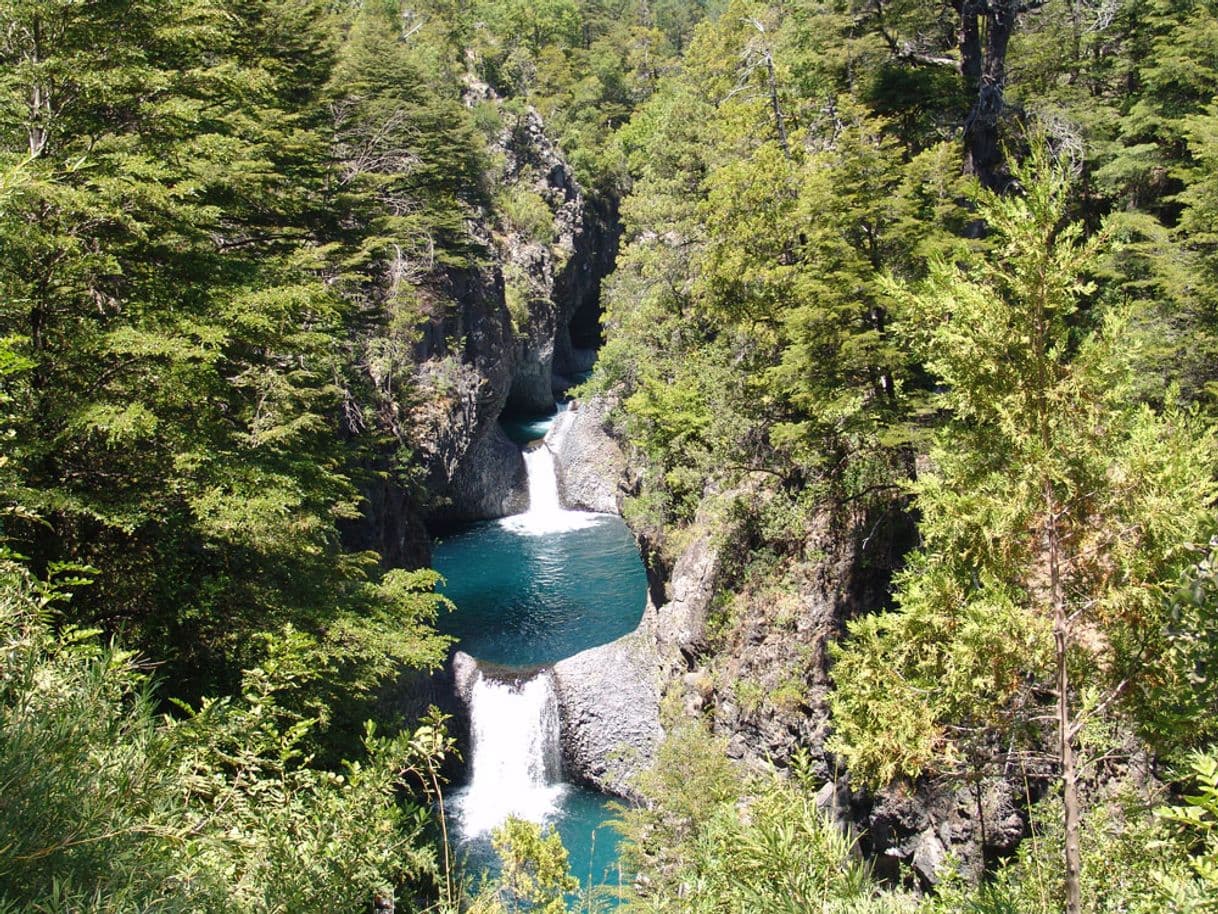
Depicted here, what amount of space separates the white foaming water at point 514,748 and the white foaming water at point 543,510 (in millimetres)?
13176

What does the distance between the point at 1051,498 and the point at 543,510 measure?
31.6 m

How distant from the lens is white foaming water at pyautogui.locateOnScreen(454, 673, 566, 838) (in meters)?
19.9

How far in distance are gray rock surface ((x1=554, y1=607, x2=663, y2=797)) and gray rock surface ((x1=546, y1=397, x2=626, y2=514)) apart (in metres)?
13.7

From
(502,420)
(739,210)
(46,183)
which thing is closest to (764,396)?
(739,210)

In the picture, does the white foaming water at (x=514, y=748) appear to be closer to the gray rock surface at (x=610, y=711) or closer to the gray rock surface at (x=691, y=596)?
the gray rock surface at (x=610, y=711)

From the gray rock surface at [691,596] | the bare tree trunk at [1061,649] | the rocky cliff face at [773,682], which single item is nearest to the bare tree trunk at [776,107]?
the rocky cliff face at [773,682]

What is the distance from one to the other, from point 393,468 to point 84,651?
17.6 meters

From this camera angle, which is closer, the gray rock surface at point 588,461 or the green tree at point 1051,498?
the green tree at point 1051,498

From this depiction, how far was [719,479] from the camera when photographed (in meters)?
17.3

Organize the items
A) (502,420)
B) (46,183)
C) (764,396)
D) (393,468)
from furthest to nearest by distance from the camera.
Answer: (502,420) < (393,468) < (764,396) < (46,183)

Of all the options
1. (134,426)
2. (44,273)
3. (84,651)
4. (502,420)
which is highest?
(44,273)

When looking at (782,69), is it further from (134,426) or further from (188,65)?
(134,426)

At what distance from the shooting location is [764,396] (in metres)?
16.1

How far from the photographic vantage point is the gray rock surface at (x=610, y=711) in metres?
19.7
